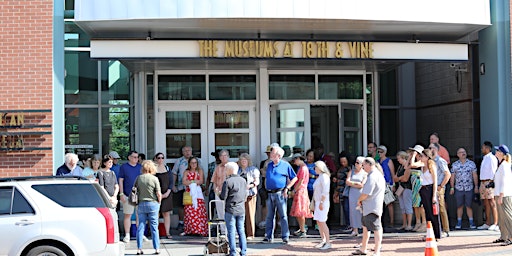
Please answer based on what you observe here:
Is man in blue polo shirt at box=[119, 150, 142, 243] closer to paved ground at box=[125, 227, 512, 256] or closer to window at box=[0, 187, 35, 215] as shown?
paved ground at box=[125, 227, 512, 256]

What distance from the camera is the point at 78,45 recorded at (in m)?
19.0

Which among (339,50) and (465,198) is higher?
(339,50)

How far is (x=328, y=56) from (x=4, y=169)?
6.79 meters

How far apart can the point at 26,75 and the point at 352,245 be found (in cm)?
705

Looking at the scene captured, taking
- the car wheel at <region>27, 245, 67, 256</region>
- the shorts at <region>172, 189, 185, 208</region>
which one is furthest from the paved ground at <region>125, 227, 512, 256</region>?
the car wheel at <region>27, 245, 67, 256</region>

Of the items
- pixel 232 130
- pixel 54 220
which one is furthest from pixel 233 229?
pixel 232 130

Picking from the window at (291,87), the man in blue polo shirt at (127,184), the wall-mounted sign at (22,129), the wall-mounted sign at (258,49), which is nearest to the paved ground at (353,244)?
the man in blue polo shirt at (127,184)

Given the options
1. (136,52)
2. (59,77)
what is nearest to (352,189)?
(136,52)

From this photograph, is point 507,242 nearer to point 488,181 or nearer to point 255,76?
point 488,181

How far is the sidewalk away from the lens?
12617mm

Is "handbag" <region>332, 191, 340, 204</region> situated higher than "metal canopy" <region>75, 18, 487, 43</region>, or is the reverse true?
"metal canopy" <region>75, 18, 487, 43</region>

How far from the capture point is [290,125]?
713 inches

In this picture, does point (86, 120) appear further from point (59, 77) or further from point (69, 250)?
point (69, 250)

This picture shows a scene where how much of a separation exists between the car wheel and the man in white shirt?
8.93 m
